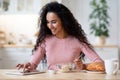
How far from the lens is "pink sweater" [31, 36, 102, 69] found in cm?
205

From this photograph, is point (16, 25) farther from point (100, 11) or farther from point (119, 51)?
point (119, 51)

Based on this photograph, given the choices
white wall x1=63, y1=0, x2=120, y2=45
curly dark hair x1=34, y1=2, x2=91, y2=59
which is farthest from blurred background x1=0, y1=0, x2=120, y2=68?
curly dark hair x1=34, y1=2, x2=91, y2=59

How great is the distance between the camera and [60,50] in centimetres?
207

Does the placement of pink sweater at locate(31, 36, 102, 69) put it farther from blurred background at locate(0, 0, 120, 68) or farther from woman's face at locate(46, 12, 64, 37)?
blurred background at locate(0, 0, 120, 68)

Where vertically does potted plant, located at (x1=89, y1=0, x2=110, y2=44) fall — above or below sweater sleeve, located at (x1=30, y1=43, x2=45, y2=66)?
above

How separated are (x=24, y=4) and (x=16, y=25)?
18.4 inches

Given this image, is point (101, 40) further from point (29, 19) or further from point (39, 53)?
point (39, 53)

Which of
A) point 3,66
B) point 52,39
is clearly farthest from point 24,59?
point 52,39

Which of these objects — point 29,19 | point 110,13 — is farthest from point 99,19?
point 29,19

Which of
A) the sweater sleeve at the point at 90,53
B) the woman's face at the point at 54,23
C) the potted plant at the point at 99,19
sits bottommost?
the sweater sleeve at the point at 90,53

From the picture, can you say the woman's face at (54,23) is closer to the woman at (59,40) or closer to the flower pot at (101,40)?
the woman at (59,40)

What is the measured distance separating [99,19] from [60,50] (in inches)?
117

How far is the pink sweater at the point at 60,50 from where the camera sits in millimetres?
2055

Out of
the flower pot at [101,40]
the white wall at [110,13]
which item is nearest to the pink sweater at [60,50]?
the flower pot at [101,40]
